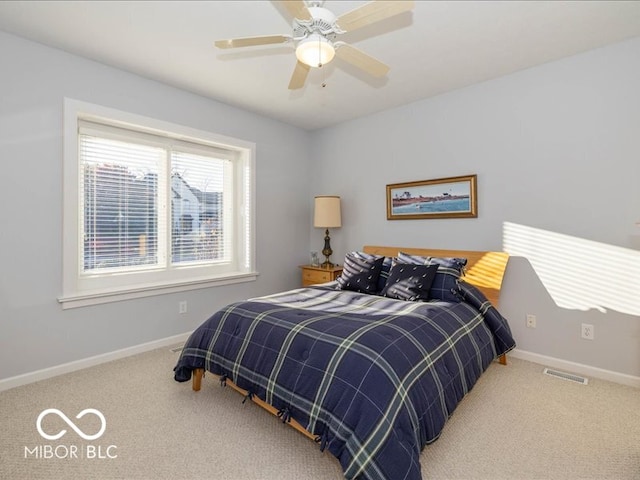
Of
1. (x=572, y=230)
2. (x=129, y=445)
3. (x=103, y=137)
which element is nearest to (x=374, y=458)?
(x=129, y=445)

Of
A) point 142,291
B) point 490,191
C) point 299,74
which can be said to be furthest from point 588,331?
point 142,291

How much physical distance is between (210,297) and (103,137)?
188cm

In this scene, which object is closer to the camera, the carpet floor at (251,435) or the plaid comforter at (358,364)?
the plaid comforter at (358,364)

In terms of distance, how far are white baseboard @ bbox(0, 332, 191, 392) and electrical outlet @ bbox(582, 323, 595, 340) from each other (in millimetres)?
3660

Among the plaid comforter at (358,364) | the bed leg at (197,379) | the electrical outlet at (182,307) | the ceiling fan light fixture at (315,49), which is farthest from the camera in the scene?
the electrical outlet at (182,307)

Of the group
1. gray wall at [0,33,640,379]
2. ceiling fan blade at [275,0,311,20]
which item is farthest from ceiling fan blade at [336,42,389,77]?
gray wall at [0,33,640,379]

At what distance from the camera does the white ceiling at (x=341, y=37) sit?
2160 millimetres

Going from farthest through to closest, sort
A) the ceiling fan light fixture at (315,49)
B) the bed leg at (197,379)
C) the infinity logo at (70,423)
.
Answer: the bed leg at (197,379) → the infinity logo at (70,423) → the ceiling fan light fixture at (315,49)

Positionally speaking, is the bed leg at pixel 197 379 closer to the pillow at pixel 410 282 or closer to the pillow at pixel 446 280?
the pillow at pixel 410 282

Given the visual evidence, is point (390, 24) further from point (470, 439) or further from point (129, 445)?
point (129, 445)

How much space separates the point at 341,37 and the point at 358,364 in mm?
2249

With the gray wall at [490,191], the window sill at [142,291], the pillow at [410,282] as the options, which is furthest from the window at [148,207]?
the pillow at [410,282]

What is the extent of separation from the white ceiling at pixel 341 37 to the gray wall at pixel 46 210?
0.18 metres

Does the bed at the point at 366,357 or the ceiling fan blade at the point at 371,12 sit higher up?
the ceiling fan blade at the point at 371,12
